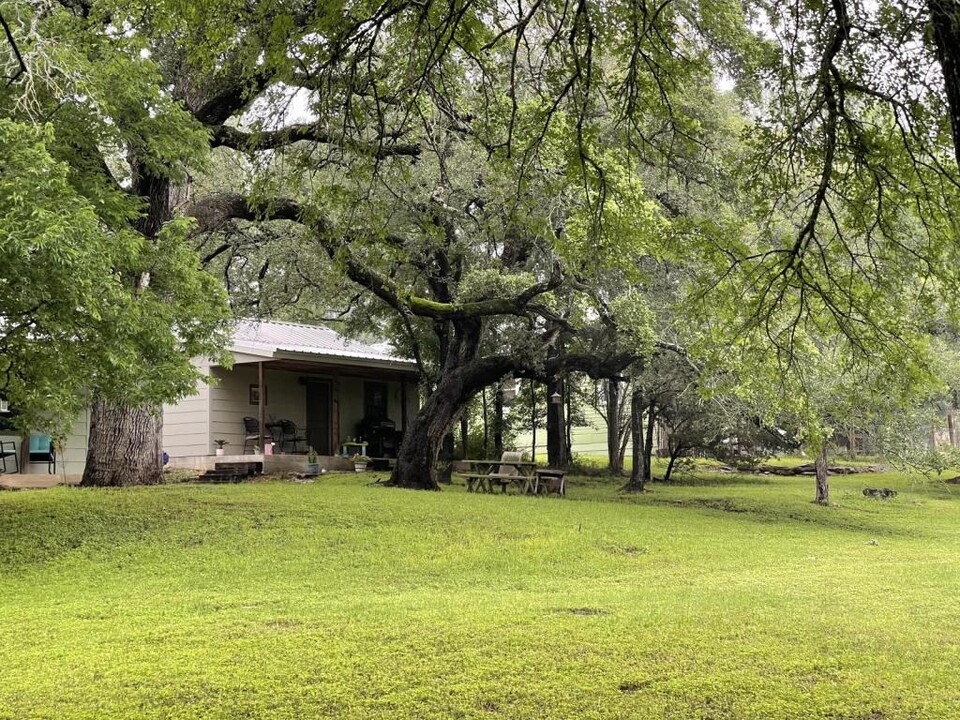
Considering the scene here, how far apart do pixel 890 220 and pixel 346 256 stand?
4260mm

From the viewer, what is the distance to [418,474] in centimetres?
1741

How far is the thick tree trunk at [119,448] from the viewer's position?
13984 millimetres

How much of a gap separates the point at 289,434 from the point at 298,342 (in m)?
2.49

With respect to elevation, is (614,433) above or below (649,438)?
above

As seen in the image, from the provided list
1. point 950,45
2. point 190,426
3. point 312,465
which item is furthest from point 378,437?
point 950,45

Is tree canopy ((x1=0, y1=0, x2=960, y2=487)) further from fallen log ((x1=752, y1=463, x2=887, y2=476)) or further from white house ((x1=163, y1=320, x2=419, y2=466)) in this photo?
fallen log ((x1=752, y1=463, x2=887, y2=476))

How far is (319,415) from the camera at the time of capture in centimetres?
2317

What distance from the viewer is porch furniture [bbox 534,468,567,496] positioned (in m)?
17.5

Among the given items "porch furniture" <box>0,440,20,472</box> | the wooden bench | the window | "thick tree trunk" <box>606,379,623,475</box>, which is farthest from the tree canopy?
"thick tree trunk" <box>606,379,623,475</box>

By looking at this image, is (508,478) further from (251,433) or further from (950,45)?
(950,45)

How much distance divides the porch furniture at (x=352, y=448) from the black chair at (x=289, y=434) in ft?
3.61

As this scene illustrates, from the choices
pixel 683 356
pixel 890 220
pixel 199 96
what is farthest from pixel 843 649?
pixel 199 96

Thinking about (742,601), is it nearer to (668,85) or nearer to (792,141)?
(792,141)

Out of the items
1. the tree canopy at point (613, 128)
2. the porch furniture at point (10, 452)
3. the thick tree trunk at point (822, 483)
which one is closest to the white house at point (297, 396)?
the porch furniture at point (10, 452)
